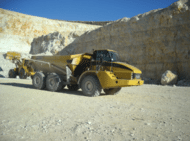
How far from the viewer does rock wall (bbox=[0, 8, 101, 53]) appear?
184ft

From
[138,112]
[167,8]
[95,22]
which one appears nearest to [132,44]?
[167,8]

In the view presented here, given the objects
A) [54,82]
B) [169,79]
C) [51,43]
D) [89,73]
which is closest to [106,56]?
[89,73]

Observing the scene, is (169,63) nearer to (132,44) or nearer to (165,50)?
(165,50)

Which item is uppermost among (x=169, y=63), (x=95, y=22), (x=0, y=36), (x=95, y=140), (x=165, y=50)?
(x=95, y=22)

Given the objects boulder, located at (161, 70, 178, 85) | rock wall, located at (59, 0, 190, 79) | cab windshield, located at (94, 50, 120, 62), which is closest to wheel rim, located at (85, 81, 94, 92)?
cab windshield, located at (94, 50, 120, 62)

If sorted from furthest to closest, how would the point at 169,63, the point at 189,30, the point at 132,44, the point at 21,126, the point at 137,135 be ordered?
the point at 132,44, the point at 169,63, the point at 189,30, the point at 21,126, the point at 137,135

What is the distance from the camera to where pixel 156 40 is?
50.8ft

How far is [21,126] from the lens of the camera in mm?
3154

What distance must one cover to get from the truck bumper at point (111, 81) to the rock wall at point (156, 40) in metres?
9.44

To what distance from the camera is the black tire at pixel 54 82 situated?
26.4ft

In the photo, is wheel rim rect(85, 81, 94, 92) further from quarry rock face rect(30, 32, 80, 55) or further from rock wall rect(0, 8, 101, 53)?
rock wall rect(0, 8, 101, 53)

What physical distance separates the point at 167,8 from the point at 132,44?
5034 millimetres

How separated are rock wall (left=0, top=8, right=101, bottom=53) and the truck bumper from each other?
5240 centimetres

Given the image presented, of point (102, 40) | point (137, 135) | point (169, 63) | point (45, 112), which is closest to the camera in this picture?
point (137, 135)
